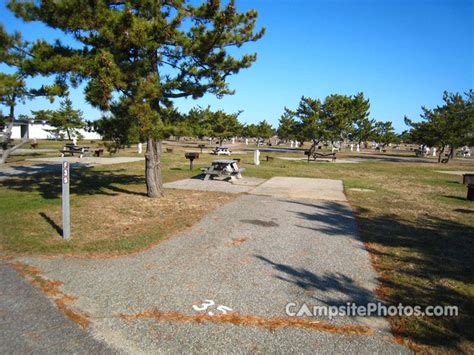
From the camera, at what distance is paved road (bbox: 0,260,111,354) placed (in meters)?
2.89

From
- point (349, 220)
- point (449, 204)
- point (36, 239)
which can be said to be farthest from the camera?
point (449, 204)

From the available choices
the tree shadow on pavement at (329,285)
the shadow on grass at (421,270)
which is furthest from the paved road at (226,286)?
the shadow on grass at (421,270)

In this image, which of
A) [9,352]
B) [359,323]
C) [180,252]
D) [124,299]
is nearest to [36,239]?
[180,252]

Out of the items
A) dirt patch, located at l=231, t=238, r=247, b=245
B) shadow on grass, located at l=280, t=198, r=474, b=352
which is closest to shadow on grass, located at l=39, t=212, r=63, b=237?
dirt patch, located at l=231, t=238, r=247, b=245

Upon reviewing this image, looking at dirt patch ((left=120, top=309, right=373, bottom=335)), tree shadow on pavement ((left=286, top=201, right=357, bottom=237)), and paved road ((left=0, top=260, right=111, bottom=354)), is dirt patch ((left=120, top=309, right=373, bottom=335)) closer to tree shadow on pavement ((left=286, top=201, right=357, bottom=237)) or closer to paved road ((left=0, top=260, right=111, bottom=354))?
paved road ((left=0, top=260, right=111, bottom=354))

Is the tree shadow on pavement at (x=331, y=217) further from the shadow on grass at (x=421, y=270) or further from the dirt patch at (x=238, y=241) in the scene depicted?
the dirt patch at (x=238, y=241)

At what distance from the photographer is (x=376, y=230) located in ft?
23.5

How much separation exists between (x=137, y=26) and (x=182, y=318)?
6.24m

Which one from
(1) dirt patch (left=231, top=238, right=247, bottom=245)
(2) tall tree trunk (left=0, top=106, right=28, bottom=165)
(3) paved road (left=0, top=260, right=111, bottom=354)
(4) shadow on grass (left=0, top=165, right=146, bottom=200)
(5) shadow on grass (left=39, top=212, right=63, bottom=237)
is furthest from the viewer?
(2) tall tree trunk (left=0, top=106, right=28, bottom=165)

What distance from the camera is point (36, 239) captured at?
19.1 ft

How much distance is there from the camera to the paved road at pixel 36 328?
9.47ft

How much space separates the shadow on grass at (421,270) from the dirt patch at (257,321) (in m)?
0.49

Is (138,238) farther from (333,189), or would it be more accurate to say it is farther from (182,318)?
(333,189)

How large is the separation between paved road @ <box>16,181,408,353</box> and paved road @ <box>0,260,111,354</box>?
19cm
